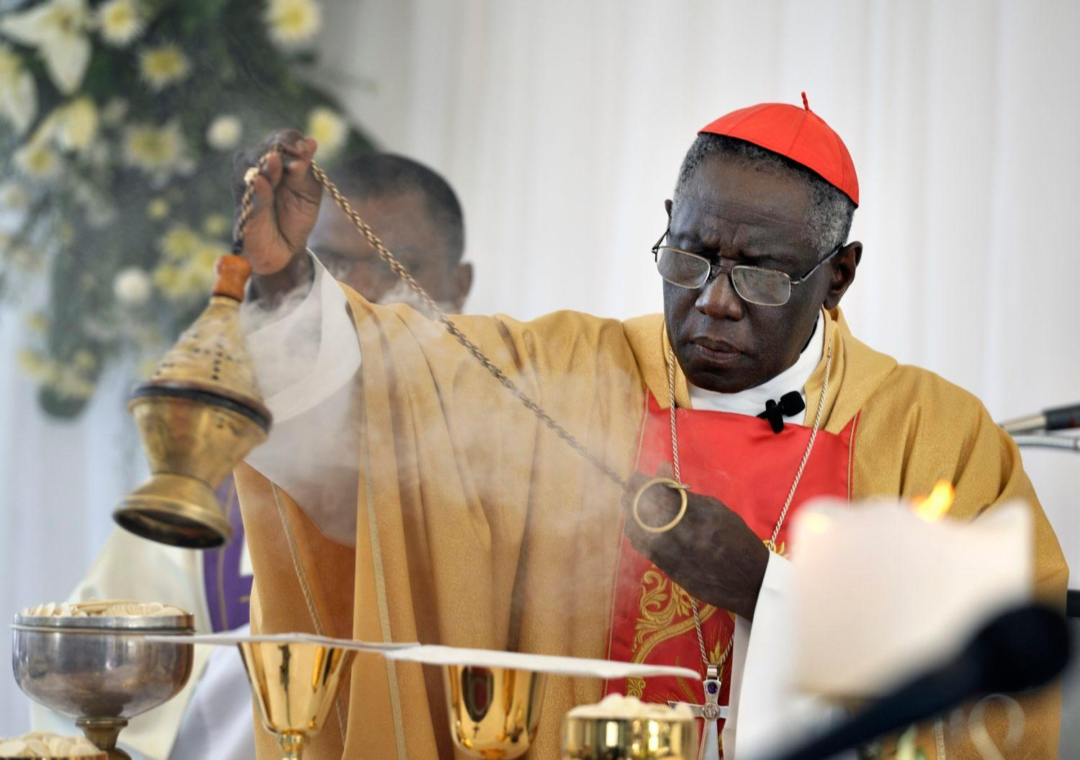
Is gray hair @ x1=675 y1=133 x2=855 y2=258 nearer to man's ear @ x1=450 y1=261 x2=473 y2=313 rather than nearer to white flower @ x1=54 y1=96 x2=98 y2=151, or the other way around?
man's ear @ x1=450 y1=261 x2=473 y2=313

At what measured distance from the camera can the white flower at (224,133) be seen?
477cm

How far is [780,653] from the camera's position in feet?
6.67

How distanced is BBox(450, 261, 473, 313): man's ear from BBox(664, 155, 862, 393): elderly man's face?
1.92 m

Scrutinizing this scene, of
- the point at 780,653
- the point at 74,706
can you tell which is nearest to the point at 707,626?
the point at 780,653

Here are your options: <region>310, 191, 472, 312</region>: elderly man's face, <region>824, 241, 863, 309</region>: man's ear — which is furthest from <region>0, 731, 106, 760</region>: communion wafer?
<region>310, 191, 472, 312</region>: elderly man's face

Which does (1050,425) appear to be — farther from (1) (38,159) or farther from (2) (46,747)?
(1) (38,159)

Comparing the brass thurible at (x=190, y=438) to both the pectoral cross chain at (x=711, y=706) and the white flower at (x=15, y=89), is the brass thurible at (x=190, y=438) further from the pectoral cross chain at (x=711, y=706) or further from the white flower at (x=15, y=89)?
the white flower at (x=15, y=89)

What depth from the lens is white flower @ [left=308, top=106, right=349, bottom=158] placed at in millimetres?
4863

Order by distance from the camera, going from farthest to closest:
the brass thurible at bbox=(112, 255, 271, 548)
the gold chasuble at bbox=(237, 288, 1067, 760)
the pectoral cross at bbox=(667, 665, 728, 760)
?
the pectoral cross at bbox=(667, 665, 728, 760) → the gold chasuble at bbox=(237, 288, 1067, 760) → the brass thurible at bbox=(112, 255, 271, 548)

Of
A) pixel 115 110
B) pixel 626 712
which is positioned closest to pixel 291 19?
pixel 115 110

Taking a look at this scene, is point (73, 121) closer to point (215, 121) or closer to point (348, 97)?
point (215, 121)

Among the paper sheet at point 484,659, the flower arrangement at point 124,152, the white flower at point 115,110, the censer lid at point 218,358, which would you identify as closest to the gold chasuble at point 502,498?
the paper sheet at point 484,659

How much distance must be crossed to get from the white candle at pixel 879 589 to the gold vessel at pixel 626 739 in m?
0.62

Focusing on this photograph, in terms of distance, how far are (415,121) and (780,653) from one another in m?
4.50
